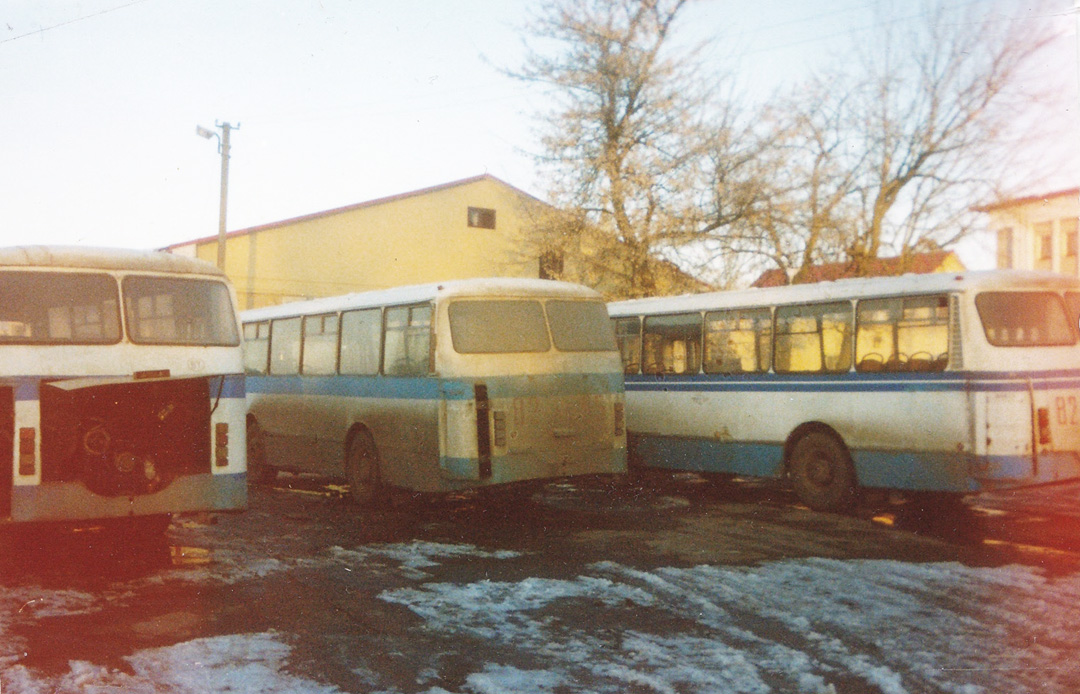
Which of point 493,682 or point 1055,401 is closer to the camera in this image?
point 493,682

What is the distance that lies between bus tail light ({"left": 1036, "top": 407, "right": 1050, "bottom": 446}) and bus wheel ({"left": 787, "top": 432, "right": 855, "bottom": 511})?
2199 mm

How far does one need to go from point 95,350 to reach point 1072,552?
9252 mm

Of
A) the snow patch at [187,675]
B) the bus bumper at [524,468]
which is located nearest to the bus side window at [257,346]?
the bus bumper at [524,468]

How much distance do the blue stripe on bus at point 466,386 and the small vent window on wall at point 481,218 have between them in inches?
957

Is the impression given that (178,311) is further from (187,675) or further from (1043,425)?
(1043,425)

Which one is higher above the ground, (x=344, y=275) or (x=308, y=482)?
(x=344, y=275)

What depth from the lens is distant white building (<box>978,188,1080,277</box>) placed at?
24.3m

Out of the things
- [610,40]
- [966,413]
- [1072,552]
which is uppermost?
[610,40]

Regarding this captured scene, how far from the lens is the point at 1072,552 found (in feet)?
32.3

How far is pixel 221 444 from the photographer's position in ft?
31.5

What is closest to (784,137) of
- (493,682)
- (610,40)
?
(610,40)

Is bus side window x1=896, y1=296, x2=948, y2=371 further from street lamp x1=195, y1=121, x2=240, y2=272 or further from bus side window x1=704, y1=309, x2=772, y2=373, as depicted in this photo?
street lamp x1=195, y1=121, x2=240, y2=272

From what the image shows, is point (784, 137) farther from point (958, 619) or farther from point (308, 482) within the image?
point (958, 619)

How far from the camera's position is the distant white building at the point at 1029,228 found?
2434cm
